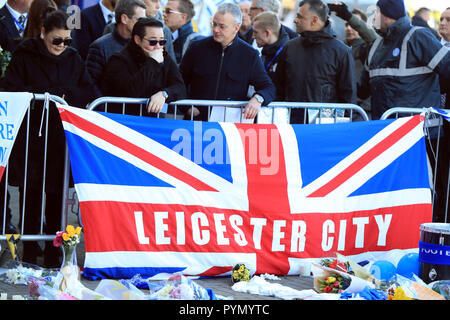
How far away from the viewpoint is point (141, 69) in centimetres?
787

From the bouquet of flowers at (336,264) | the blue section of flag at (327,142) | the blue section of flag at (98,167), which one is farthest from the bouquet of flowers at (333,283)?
the blue section of flag at (98,167)

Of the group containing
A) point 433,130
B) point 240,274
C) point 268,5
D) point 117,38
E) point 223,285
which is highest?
point 268,5

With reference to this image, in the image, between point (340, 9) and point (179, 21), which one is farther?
point (179, 21)

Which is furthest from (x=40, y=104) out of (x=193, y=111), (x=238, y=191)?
(x=238, y=191)

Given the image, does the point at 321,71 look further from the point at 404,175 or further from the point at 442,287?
the point at 442,287

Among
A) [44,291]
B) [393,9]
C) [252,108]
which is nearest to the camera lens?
[44,291]

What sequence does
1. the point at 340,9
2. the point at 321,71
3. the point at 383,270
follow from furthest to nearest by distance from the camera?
the point at 340,9 → the point at 321,71 → the point at 383,270

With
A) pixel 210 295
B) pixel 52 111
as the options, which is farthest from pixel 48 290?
pixel 52 111

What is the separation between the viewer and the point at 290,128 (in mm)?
7867

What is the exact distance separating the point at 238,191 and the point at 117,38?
2.33 meters

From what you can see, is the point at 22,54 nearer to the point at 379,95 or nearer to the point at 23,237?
the point at 23,237

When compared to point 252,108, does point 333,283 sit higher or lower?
lower

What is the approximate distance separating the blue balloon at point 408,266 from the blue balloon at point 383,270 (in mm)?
89

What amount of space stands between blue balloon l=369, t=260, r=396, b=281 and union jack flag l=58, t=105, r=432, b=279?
1.60 feet
